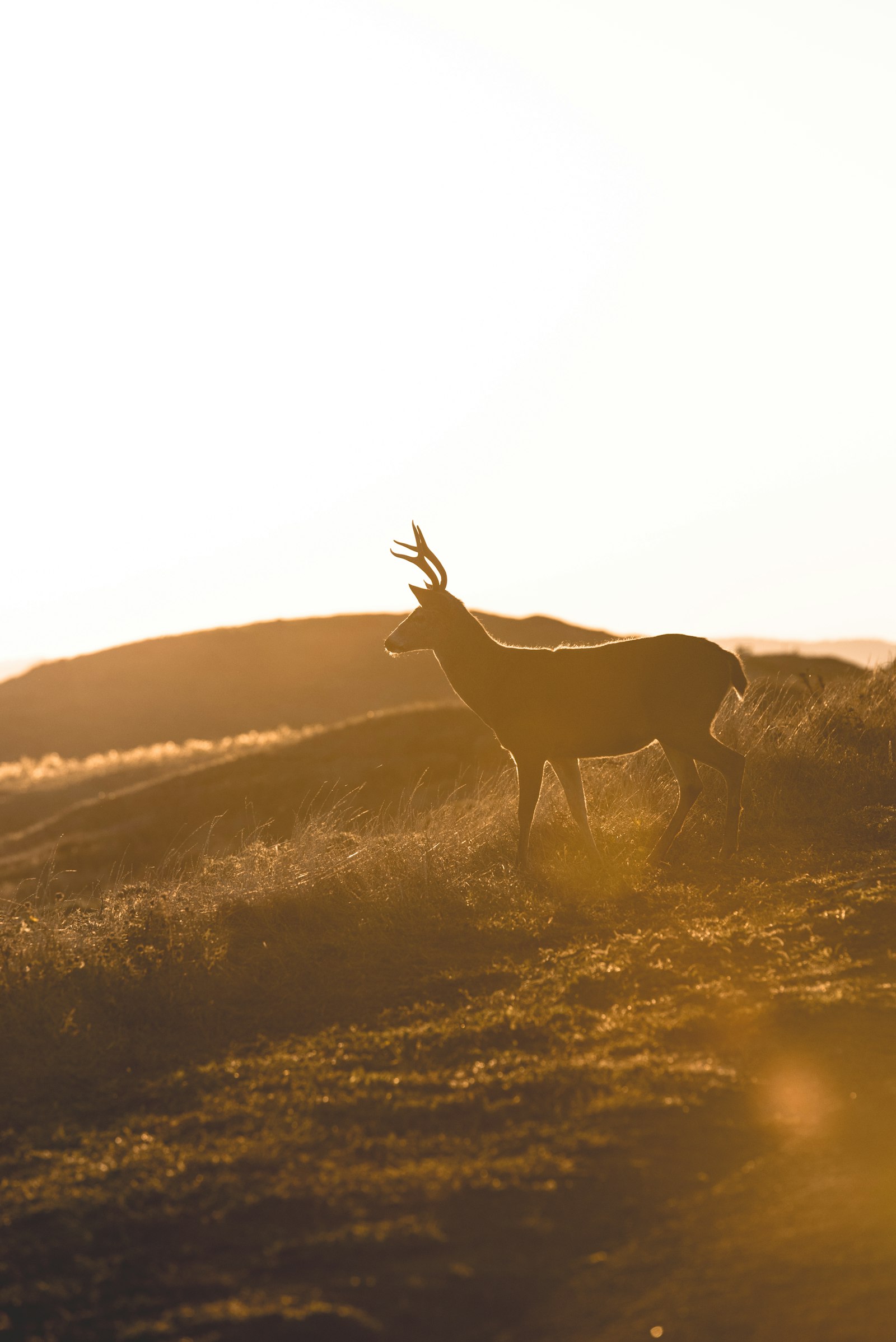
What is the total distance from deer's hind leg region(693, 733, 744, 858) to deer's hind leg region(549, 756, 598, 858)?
0.98m

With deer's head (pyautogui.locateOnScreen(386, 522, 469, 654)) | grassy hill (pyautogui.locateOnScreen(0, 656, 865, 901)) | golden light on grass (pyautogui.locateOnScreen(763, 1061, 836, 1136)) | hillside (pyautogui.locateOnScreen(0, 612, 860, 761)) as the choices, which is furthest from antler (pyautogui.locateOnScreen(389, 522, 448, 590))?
hillside (pyautogui.locateOnScreen(0, 612, 860, 761))

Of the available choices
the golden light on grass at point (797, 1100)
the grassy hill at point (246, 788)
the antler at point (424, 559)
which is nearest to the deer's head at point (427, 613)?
the antler at point (424, 559)

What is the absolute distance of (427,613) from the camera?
9.91 meters

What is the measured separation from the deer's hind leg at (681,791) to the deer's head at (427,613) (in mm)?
2072

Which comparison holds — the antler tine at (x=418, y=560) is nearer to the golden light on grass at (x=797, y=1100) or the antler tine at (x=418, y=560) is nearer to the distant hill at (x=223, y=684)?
the golden light on grass at (x=797, y=1100)

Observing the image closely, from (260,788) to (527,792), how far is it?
21750mm

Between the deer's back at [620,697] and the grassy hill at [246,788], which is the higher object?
the deer's back at [620,697]

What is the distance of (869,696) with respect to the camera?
13.9m

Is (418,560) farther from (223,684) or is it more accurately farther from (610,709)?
(223,684)

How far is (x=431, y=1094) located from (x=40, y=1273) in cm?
178

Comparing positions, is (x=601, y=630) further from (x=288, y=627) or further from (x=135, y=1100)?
(x=135, y=1100)

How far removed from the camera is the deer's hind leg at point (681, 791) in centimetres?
934

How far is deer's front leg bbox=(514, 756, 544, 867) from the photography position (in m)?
9.30

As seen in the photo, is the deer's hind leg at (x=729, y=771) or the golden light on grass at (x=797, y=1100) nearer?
the golden light on grass at (x=797, y=1100)
